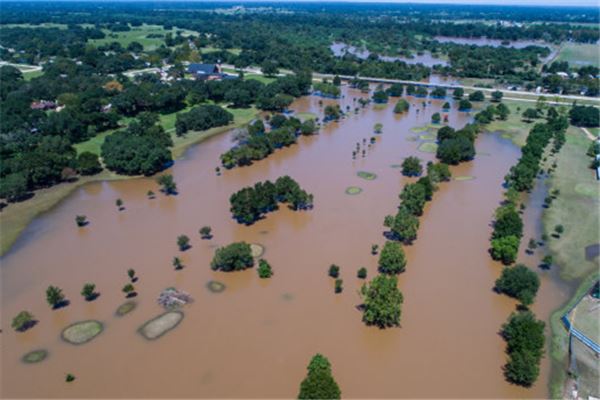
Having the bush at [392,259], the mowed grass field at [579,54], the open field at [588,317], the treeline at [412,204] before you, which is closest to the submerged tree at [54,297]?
the bush at [392,259]

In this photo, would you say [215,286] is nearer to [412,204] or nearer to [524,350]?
[412,204]

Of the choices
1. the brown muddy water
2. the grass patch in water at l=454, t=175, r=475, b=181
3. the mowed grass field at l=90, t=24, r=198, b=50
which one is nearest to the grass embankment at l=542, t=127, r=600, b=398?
the brown muddy water

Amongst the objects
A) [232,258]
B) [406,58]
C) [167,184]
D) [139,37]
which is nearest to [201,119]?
[167,184]

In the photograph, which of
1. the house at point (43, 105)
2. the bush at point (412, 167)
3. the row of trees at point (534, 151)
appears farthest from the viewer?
the house at point (43, 105)

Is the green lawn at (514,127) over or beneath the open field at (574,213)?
over

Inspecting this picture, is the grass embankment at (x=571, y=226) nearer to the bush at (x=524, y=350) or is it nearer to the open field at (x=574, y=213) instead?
the open field at (x=574, y=213)

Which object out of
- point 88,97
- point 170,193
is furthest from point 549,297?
point 88,97
